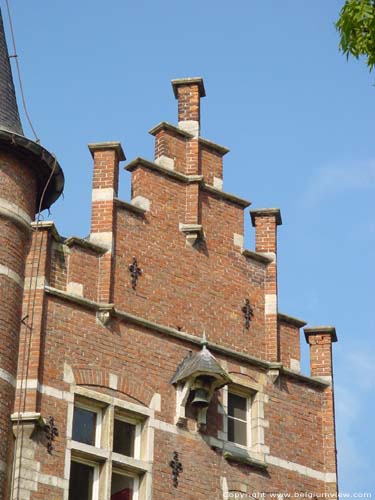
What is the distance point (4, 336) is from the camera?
66.8 feet

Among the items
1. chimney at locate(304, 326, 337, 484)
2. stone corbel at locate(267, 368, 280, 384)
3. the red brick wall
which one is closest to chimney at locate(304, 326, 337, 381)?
chimney at locate(304, 326, 337, 484)

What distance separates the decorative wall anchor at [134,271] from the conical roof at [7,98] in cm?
260

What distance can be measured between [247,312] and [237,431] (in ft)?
6.56

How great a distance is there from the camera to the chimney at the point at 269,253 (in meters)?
23.3

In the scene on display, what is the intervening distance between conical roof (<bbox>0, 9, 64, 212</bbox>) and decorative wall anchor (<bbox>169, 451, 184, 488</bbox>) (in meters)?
4.30

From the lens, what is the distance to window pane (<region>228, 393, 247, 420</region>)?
2259cm

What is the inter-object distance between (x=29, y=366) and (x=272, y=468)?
14.1ft

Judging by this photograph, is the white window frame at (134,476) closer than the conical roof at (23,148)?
Yes

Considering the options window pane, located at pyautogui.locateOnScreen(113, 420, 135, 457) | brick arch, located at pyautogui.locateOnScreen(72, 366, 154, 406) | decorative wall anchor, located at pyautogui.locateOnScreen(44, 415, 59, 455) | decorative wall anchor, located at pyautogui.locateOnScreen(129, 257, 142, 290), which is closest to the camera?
decorative wall anchor, located at pyautogui.locateOnScreen(44, 415, 59, 455)

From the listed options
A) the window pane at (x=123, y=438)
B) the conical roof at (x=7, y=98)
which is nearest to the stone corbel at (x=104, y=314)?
the window pane at (x=123, y=438)

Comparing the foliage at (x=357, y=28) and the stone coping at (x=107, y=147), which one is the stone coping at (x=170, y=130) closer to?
the stone coping at (x=107, y=147)

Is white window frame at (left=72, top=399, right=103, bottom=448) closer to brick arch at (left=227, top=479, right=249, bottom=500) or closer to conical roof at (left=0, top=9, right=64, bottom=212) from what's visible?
brick arch at (left=227, top=479, right=249, bottom=500)

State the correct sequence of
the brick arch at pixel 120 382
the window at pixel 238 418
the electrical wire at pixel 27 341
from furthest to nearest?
the window at pixel 238 418 < the brick arch at pixel 120 382 < the electrical wire at pixel 27 341

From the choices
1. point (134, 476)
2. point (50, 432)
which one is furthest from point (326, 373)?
point (50, 432)
